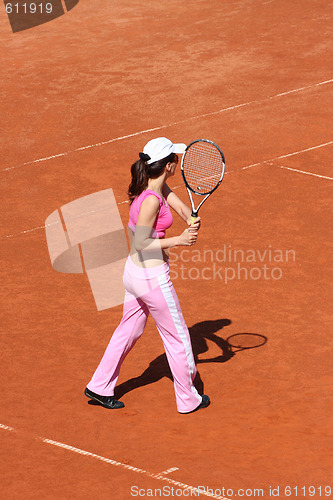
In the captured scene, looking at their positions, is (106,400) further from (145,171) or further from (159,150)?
(159,150)

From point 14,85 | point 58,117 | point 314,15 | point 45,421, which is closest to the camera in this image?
point 45,421

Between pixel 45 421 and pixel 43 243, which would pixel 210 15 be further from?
pixel 45 421

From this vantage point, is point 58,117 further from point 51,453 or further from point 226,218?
point 51,453

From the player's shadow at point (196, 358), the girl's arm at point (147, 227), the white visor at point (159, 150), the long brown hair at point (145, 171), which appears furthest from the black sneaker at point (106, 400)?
the white visor at point (159, 150)

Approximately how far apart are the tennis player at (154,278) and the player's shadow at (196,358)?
40cm

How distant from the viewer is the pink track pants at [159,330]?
6.80 metres

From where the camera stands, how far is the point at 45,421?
693cm

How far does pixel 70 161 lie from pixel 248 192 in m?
2.73

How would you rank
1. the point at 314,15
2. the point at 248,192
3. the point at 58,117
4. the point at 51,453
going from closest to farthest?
the point at 51,453
the point at 248,192
the point at 58,117
the point at 314,15

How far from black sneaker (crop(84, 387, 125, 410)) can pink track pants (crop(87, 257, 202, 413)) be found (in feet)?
0.13

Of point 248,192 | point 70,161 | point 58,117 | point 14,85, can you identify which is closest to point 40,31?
point 14,85

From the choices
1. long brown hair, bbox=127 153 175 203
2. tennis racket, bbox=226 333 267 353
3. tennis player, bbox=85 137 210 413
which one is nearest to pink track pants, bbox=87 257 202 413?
tennis player, bbox=85 137 210 413

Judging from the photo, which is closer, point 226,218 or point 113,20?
point 226,218

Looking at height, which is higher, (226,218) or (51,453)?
(51,453)
